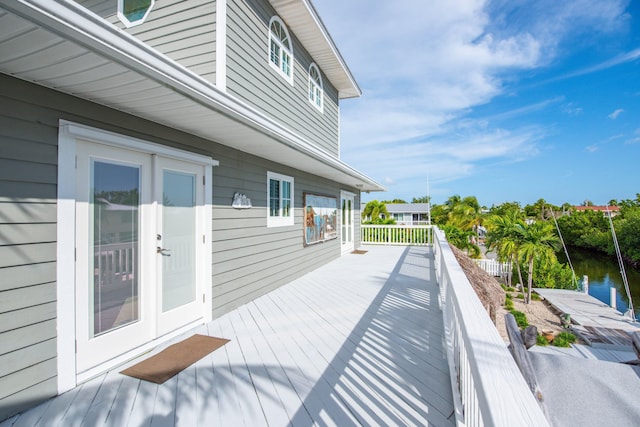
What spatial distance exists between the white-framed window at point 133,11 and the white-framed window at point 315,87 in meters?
3.29

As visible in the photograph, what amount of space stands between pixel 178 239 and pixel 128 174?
839 mm

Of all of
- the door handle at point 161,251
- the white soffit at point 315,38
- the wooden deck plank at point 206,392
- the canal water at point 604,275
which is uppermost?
the white soffit at point 315,38

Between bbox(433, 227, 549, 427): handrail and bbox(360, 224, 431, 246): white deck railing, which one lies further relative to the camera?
bbox(360, 224, 431, 246): white deck railing

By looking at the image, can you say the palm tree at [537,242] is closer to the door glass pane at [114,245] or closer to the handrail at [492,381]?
the handrail at [492,381]

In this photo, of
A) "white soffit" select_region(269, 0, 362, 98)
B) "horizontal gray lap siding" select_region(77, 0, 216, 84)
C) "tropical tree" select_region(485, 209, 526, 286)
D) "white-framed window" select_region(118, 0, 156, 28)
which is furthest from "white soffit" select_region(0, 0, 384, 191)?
"tropical tree" select_region(485, 209, 526, 286)

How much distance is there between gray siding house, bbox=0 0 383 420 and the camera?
1.94m

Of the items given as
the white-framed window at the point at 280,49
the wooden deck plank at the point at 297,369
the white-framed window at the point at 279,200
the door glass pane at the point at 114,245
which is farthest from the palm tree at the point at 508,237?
the door glass pane at the point at 114,245

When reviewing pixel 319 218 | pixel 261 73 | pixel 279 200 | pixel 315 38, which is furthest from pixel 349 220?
pixel 261 73

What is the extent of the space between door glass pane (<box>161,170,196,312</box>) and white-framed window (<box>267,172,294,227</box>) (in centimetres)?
175

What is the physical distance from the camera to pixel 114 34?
165 cm

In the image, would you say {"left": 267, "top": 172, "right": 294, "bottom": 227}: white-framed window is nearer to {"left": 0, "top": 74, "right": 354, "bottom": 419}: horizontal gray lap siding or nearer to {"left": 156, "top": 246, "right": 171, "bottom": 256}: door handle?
{"left": 156, "top": 246, "right": 171, "bottom": 256}: door handle

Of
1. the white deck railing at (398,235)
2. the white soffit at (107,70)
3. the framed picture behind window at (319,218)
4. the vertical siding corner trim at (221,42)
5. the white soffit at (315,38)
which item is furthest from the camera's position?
the white deck railing at (398,235)

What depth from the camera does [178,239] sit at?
330 centimetres

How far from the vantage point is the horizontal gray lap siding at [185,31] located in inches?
146
